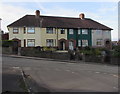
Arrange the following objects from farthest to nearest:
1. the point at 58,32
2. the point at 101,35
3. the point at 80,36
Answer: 1. the point at 101,35
2. the point at 80,36
3. the point at 58,32

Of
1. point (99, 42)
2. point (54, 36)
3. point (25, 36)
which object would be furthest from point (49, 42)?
point (99, 42)

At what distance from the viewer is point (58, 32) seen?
167ft

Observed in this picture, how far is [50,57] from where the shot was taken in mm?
36781

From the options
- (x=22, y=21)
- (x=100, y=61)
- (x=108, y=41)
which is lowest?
(x=100, y=61)

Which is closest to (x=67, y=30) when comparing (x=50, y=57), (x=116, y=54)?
(x=50, y=57)

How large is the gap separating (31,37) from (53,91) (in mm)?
38463

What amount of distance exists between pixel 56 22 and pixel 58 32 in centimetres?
284

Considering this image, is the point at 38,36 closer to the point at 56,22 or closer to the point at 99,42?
the point at 56,22

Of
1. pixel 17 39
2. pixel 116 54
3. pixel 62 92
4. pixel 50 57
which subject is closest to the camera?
pixel 62 92

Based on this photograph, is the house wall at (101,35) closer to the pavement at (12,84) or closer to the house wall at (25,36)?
the house wall at (25,36)

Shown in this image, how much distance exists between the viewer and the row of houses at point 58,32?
158 ft

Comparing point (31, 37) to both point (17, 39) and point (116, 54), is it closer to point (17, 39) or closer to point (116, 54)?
point (17, 39)

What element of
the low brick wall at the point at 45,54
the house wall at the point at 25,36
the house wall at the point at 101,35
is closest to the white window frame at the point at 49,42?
the house wall at the point at 25,36

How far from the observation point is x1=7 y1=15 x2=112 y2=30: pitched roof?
162 ft
